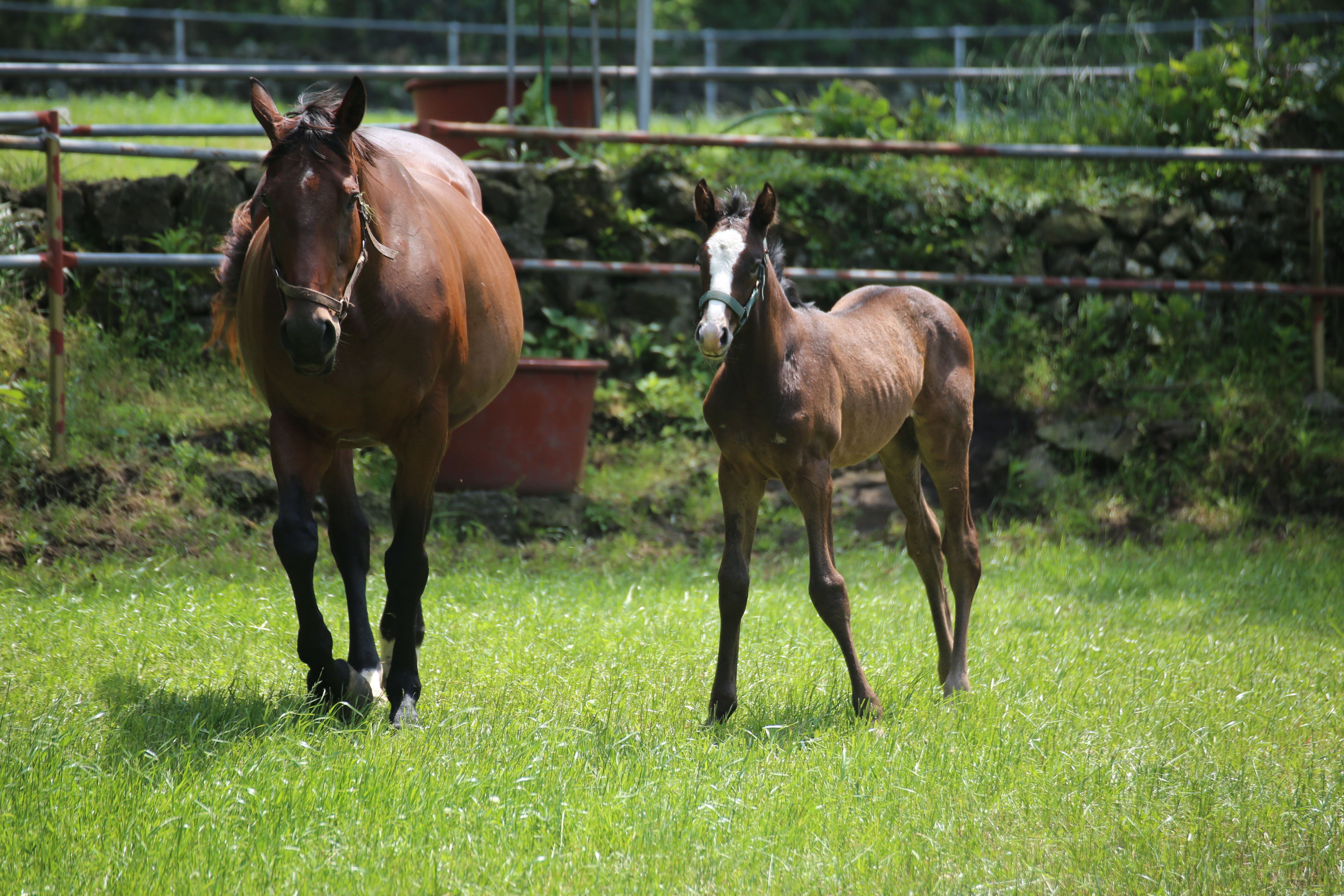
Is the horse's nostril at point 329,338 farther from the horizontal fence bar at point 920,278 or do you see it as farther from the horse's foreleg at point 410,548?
the horizontal fence bar at point 920,278

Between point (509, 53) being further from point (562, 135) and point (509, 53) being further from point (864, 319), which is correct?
point (864, 319)

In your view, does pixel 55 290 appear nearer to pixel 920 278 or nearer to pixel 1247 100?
pixel 920 278

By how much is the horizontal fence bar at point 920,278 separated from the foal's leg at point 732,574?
316 centimetres

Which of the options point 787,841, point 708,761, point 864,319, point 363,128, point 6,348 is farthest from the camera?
point 6,348

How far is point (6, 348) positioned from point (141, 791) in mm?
4964

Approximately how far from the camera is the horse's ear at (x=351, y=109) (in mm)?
3613

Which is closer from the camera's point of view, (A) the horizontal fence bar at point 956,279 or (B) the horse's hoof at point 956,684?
(B) the horse's hoof at point 956,684

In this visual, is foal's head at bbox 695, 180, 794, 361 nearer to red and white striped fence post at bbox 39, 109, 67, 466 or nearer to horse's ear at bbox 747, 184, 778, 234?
horse's ear at bbox 747, 184, 778, 234

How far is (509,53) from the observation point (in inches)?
356

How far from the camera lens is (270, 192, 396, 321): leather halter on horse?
3.35 m

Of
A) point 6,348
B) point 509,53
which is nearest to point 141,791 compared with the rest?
point 6,348

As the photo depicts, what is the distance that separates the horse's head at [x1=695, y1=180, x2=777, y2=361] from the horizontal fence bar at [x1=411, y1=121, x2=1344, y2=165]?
13.0ft

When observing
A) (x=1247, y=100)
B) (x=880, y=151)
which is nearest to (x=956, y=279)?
(x=880, y=151)

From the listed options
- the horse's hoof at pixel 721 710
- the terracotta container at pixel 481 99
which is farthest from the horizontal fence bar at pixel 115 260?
the horse's hoof at pixel 721 710
